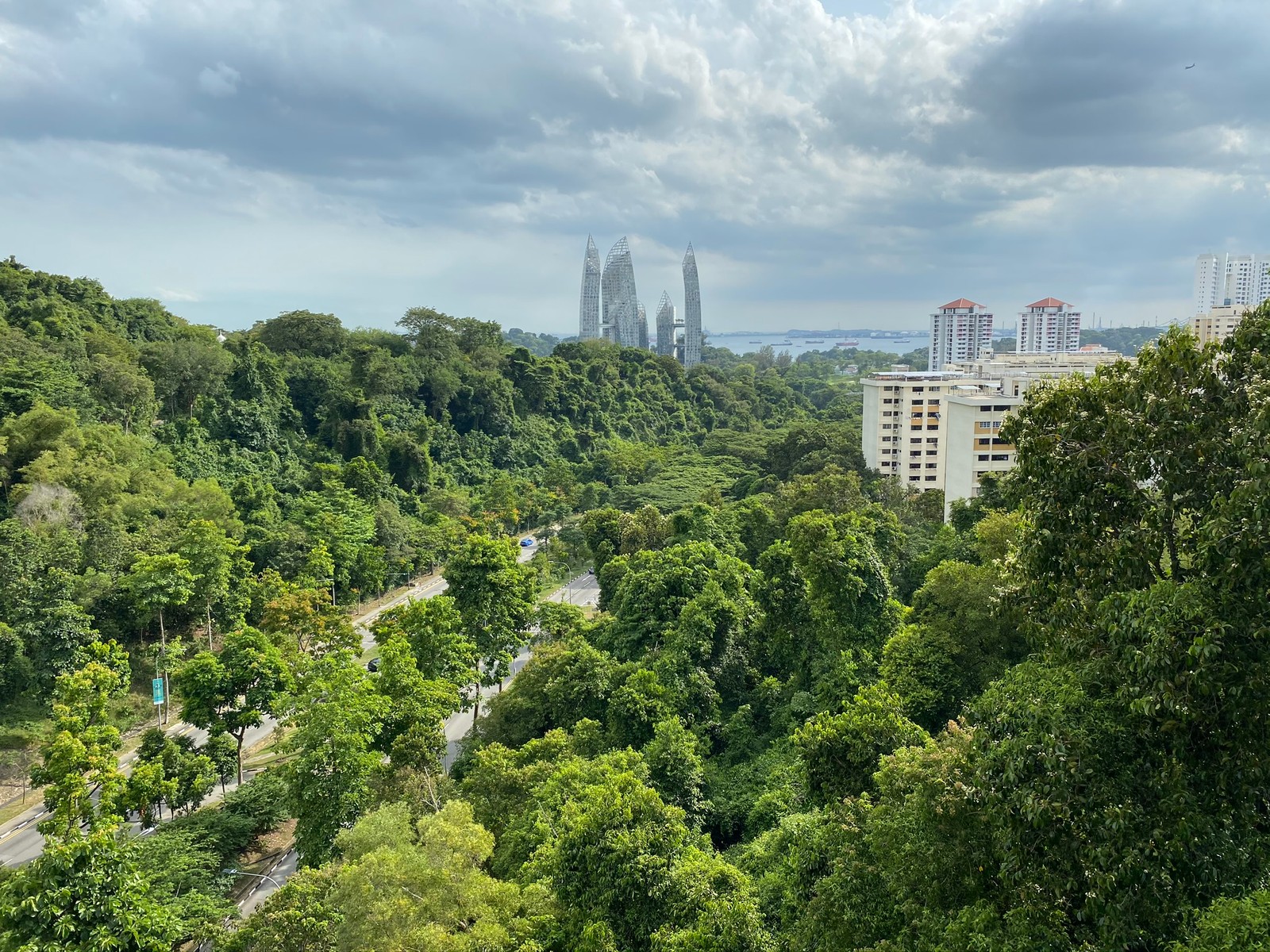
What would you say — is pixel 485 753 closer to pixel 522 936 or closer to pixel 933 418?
pixel 522 936

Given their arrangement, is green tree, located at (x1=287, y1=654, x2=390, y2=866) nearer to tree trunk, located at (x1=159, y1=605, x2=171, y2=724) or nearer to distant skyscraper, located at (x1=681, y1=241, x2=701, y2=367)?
tree trunk, located at (x1=159, y1=605, x2=171, y2=724)

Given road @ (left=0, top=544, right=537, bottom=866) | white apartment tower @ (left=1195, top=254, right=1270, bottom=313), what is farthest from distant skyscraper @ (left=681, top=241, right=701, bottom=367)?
road @ (left=0, top=544, right=537, bottom=866)

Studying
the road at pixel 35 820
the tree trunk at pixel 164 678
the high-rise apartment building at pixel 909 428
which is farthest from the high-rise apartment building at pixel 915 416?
the tree trunk at pixel 164 678

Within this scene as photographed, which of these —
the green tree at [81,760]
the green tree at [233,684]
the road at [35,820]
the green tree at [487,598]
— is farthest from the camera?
the green tree at [487,598]

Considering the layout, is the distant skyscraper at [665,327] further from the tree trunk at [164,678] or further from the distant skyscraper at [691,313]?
the tree trunk at [164,678]

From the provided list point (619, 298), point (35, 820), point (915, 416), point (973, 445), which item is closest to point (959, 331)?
point (619, 298)
